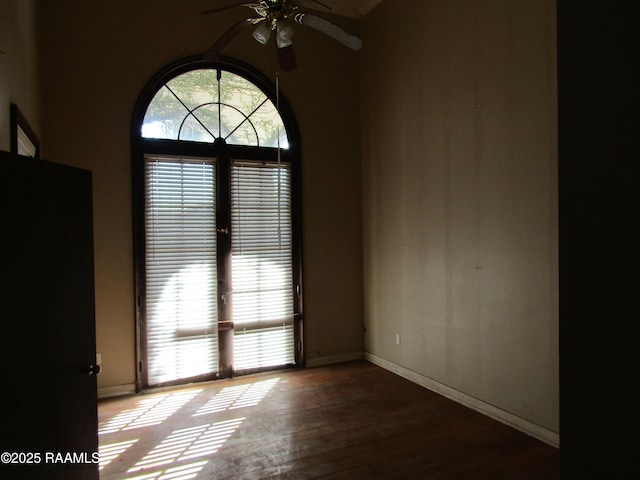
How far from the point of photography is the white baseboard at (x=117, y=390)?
3898 mm

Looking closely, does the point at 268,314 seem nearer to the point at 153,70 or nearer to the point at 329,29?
the point at 153,70

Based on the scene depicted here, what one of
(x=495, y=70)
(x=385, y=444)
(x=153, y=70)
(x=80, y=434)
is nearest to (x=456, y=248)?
(x=495, y=70)

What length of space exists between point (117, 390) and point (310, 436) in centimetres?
207

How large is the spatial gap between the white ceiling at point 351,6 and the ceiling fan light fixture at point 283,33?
2.43 metres

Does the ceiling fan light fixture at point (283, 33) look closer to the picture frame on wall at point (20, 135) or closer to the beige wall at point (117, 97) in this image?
the picture frame on wall at point (20, 135)

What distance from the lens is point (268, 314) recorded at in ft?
15.1

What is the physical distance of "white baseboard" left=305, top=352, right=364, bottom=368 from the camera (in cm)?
478

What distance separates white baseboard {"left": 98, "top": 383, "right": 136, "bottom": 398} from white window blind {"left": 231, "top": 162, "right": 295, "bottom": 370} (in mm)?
1037

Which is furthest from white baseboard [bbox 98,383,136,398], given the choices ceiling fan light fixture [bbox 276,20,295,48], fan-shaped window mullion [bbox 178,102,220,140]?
ceiling fan light fixture [bbox 276,20,295,48]

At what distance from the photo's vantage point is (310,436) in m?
3.07

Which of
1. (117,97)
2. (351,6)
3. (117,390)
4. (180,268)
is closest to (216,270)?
(180,268)

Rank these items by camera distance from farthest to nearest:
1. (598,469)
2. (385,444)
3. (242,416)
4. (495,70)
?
(242,416) < (495,70) < (385,444) < (598,469)

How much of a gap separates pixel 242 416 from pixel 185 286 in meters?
1.46

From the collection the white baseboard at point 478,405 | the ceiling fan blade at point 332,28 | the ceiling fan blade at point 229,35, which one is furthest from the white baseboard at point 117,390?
the ceiling fan blade at point 332,28
